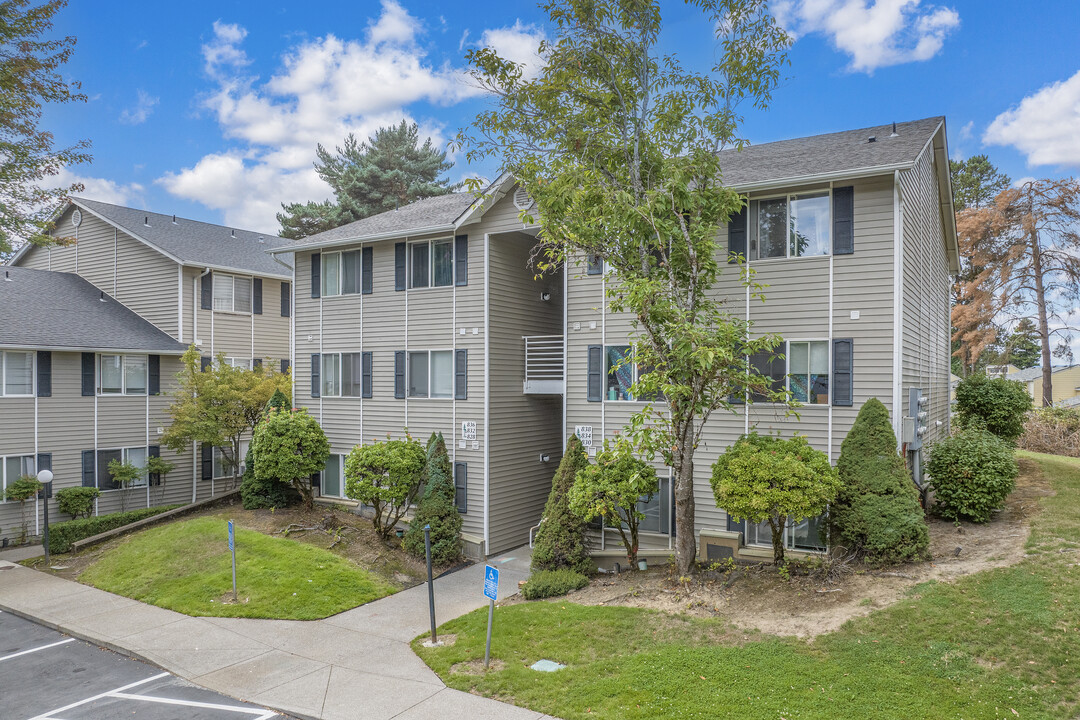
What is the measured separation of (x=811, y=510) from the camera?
9.91 metres

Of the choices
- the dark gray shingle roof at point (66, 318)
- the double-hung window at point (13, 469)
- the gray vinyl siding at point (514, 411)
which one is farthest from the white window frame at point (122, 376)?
the gray vinyl siding at point (514, 411)

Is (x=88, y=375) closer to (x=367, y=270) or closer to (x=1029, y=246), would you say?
(x=367, y=270)

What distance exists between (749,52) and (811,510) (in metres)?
8.02

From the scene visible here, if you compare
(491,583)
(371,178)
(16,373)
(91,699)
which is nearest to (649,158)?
(491,583)

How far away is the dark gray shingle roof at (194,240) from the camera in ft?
70.6

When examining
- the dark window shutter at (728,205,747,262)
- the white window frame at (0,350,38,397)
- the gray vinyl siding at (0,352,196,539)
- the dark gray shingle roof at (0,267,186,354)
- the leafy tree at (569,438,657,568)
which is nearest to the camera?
the leafy tree at (569,438,657,568)

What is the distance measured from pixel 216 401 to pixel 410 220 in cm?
782

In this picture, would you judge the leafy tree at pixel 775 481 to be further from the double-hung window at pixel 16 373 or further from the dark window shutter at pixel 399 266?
the double-hung window at pixel 16 373

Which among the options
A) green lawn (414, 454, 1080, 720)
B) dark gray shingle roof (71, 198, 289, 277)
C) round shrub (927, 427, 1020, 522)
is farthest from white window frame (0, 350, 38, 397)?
round shrub (927, 427, 1020, 522)

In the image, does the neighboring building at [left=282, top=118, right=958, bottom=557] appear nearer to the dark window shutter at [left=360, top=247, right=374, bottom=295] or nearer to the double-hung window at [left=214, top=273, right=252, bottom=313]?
the dark window shutter at [left=360, top=247, right=374, bottom=295]

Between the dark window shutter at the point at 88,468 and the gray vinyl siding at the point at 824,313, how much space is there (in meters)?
16.1

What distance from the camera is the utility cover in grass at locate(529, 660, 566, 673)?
27.8 ft

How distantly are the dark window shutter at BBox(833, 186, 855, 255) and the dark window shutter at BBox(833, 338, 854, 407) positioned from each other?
5.71ft

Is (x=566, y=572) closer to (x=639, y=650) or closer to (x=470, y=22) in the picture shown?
(x=639, y=650)
